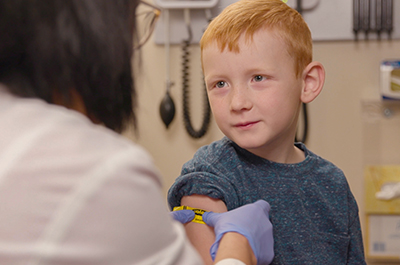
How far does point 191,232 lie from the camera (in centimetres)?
74

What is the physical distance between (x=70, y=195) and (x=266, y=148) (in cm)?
54

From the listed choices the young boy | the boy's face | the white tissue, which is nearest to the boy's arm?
the young boy

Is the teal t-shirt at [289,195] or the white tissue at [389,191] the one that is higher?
the teal t-shirt at [289,195]

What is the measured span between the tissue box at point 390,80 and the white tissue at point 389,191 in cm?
32

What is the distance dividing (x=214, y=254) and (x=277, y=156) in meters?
0.27

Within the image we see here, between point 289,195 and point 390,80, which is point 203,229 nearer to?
point 289,195

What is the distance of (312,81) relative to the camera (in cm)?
84

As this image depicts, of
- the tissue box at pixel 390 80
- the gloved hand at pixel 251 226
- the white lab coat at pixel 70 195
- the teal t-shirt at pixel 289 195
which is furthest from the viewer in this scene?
the tissue box at pixel 390 80

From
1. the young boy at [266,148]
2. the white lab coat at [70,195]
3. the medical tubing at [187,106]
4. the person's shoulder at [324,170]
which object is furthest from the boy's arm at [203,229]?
the medical tubing at [187,106]

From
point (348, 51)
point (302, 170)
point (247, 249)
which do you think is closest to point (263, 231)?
point (247, 249)

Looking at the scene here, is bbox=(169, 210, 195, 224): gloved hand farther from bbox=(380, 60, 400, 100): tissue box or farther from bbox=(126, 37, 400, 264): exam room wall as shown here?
bbox=(380, 60, 400, 100): tissue box

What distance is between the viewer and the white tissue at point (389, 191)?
Answer: 1424 mm

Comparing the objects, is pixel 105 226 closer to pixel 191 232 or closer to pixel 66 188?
pixel 66 188

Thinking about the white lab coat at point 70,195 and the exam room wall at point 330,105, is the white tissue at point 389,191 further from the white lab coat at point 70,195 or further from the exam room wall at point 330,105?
the white lab coat at point 70,195
